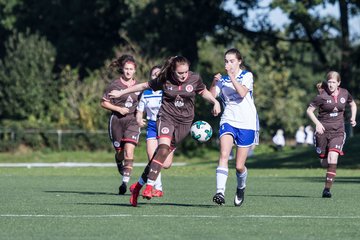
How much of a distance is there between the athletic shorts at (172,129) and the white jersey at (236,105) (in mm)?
490

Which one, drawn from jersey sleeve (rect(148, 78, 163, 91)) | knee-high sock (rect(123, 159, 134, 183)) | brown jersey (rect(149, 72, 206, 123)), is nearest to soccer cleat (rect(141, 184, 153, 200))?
brown jersey (rect(149, 72, 206, 123))

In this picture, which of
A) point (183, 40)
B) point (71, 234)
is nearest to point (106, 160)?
point (183, 40)

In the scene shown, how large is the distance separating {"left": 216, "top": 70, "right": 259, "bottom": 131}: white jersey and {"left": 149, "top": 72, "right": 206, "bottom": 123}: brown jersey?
279mm

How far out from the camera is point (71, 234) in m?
10.8

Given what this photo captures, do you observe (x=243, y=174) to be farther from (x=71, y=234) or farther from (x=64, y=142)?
(x=64, y=142)

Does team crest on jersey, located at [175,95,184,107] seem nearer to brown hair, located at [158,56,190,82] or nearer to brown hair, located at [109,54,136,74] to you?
brown hair, located at [158,56,190,82]

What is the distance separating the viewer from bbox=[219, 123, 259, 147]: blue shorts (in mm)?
14641

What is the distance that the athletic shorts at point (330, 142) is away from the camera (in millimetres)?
18109

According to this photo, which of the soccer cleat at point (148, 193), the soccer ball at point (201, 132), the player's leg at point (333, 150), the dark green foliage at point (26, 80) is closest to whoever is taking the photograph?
the soccer cleat at point (148, 193)

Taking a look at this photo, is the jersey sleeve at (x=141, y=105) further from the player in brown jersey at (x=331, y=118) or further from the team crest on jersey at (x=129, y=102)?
the player in brown jersey at (x=331, y=118)

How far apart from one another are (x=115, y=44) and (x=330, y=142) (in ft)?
188

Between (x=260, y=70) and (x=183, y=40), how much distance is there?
1044 inches

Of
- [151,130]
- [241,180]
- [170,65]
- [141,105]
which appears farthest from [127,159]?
[170,65]

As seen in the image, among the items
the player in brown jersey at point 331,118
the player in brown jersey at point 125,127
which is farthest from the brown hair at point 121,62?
the player in brown jersey at point 331,118
